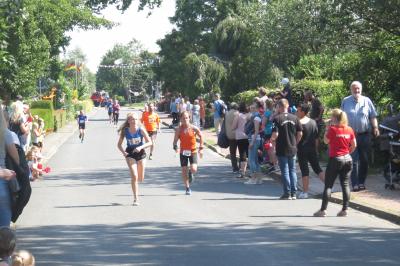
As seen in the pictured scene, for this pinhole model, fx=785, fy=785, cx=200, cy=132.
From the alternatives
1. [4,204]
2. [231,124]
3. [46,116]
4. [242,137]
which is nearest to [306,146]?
[242,137]

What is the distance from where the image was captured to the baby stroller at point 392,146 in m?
14.0

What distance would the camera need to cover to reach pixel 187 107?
39.4m

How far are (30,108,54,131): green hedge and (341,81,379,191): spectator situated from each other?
25055mm

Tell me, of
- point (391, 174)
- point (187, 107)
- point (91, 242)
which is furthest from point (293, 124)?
point (187, 107)

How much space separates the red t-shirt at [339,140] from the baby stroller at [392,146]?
223cm

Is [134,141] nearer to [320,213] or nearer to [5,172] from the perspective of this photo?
[320,213]

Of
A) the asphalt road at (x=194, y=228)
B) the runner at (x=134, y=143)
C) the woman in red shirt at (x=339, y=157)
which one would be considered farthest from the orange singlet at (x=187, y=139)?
the woman in red shirt at (x=339, y=157)

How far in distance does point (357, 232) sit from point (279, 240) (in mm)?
1221

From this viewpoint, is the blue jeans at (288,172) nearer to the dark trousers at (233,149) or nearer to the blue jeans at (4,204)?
the dark trousers at (233,149)

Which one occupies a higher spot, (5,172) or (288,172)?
(5,172)

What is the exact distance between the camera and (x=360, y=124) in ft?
47.2

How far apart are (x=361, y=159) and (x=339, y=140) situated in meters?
2.87

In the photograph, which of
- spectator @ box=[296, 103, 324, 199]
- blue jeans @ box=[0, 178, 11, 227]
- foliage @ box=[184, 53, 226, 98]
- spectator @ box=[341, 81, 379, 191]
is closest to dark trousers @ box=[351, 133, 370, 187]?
spectator @ box=[341, 81, 379, 191]

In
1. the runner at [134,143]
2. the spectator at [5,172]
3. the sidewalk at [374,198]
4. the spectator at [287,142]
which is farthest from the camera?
the runner at [134,143]
